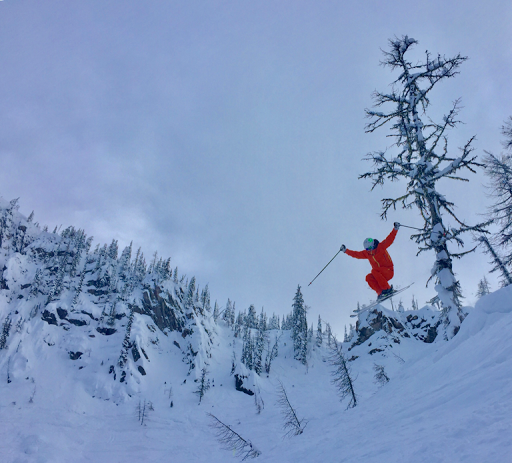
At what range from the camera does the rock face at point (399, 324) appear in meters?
53.0

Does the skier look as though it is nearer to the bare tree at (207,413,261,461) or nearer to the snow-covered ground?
the snow-covered ground

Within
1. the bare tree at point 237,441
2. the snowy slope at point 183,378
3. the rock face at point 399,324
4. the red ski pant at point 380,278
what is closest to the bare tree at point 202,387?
the snowy slope at point 183,378

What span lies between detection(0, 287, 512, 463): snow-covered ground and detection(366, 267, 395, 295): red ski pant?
2340 millimetres

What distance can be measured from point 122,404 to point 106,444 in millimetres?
11214

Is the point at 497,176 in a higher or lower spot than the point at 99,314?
lower

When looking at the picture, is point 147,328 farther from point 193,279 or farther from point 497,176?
point 497,176

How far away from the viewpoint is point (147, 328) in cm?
5859

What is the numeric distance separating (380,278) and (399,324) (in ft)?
190

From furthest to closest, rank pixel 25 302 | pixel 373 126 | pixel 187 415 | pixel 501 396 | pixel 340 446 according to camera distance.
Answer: pixel 25 302
pixel 187 415
pixel 373 126
pixel 340 446
pixel 501 396

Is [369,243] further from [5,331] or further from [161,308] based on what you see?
[161,308]

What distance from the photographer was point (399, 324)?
185 ft

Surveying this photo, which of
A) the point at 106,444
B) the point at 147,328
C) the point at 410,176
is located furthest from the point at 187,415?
the point at 410,176

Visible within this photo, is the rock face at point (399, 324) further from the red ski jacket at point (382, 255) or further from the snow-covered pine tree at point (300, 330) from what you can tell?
the red ski jacket at point (382, 255)

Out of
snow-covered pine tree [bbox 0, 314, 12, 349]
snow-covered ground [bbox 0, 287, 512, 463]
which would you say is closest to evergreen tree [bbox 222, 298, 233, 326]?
snow-covered ground [bbox 0, 287, 512, 463]
